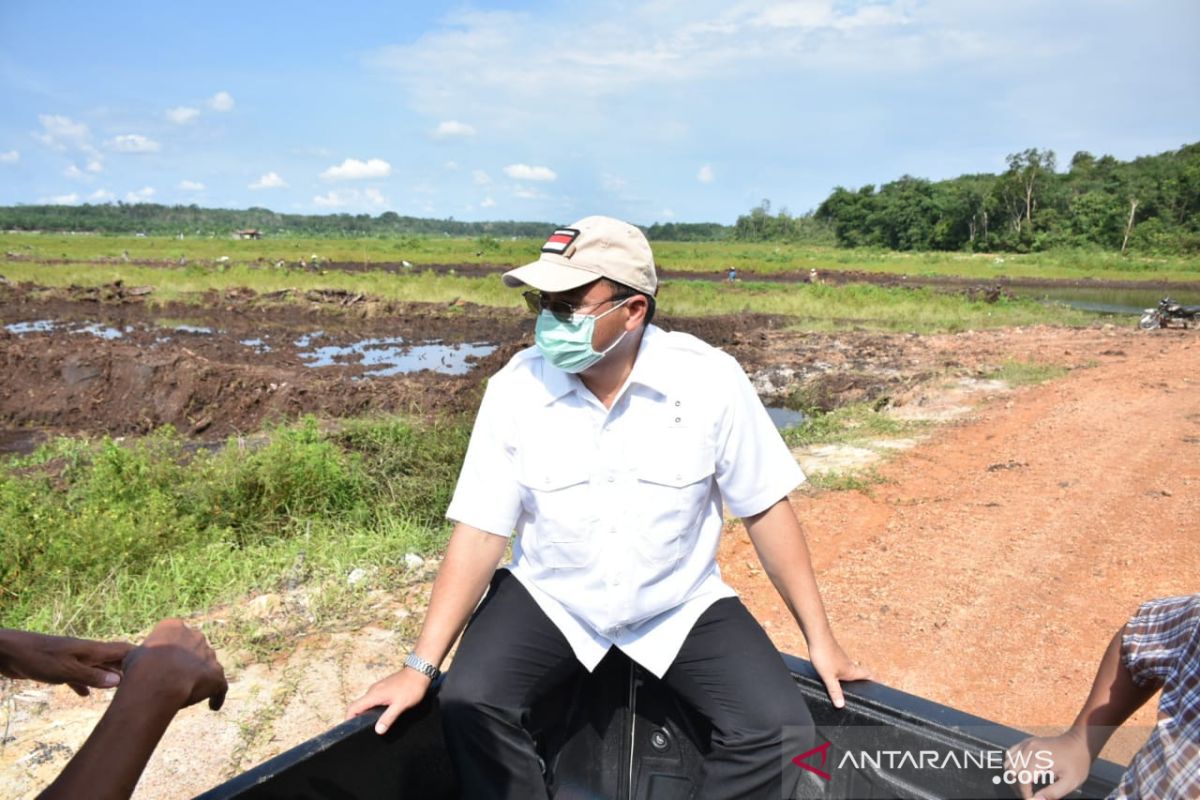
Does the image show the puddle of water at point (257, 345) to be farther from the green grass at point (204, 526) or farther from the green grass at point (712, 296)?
the green grass at point (204, 526)

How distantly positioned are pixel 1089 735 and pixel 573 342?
136 centimetres

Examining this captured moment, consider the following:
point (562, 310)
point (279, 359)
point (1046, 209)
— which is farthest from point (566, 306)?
point (1046, 209)

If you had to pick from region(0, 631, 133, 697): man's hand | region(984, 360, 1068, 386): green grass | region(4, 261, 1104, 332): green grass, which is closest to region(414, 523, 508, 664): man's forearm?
region(0, 631, 133, 697): man's hand

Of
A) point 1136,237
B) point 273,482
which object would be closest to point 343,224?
point 1136,237

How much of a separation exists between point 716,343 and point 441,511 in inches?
451

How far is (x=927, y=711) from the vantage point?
169cm

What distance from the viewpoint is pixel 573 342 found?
6.68ft

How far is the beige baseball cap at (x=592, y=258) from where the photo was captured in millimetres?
2002

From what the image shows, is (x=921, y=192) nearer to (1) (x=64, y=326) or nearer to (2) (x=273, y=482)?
(1) (x=64, y=326)

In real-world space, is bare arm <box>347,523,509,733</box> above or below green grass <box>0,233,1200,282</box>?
below

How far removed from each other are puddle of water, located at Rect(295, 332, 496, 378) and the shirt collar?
447 inches

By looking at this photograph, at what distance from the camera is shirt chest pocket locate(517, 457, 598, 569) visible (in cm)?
196

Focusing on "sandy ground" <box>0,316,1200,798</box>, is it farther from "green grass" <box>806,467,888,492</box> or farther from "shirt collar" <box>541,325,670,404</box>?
"shirt collar" <box>541,325,670,404</box>

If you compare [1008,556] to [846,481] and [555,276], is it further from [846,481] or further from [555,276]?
A: [555,276]
